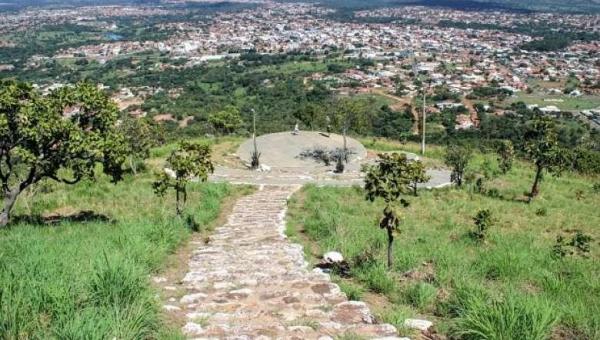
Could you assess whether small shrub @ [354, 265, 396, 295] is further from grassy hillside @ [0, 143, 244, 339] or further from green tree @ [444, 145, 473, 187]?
green tree @ [444, 145, 473, 187]

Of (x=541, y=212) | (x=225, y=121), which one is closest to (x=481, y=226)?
(x=541, y=212)

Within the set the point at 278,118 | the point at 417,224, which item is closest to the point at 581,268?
the point at 417,224

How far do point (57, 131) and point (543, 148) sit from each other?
16284 millimetres

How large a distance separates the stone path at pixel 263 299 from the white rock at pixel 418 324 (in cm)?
26

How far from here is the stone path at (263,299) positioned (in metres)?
4.93

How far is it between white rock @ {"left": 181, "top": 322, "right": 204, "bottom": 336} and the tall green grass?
0.21m

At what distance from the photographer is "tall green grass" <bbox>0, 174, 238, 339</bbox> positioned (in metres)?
4.06

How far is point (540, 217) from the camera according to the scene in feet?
52.9

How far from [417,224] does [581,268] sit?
5597mm

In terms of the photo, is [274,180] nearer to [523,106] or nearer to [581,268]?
[581,268]

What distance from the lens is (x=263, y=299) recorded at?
5996mm

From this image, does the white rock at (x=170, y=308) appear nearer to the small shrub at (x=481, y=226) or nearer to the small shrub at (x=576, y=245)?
the small shrub at (x=576, y=245)

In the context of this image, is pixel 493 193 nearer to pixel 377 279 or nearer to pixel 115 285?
pixel 377 279

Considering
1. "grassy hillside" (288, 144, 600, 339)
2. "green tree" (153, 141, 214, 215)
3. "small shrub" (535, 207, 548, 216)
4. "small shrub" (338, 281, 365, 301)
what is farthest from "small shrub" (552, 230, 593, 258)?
"green tree" (153, 141, 214, 215)
